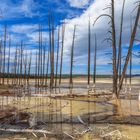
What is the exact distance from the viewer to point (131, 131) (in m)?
13.5

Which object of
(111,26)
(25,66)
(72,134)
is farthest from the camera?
(25,66)

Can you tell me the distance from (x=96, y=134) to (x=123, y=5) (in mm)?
15386

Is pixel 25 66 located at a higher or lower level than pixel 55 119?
higher

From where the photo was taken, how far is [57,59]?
140 ft

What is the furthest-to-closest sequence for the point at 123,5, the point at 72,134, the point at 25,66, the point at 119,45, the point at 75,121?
the point at 25,66, the point at 119,45, the point at 123,5, the point at 75,121, the point at 72,134

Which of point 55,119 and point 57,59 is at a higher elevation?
point 57,59

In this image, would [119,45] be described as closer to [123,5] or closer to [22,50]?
[123,5]

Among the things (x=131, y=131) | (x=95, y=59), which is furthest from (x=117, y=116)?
(x=95, y=59)

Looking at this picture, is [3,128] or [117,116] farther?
[117,116]

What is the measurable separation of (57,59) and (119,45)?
14.8 m

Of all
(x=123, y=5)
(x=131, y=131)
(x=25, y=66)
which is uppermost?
(x=123, y=5)

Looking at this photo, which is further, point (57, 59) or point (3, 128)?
point (57, 59)

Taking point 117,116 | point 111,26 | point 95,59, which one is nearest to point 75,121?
point 117,116

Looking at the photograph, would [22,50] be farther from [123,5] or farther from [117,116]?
[117,116]
